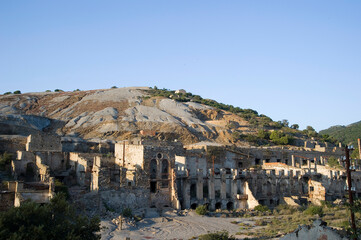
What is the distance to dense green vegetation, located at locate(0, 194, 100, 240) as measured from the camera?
1544cm

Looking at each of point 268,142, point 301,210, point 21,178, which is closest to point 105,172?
point 21,178

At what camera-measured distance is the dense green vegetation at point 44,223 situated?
50.6ft

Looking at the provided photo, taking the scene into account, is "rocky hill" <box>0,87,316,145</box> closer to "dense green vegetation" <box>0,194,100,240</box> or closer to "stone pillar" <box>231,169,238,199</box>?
"stone pillar" <box>231,169,238,199</box>

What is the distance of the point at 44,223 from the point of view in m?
16.7

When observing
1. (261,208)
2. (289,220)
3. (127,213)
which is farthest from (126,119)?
(289,220)

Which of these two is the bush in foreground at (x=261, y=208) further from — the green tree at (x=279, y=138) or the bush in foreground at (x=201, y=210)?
the green tree at (x=279, y=138)

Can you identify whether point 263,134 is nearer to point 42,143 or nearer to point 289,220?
point 289,220

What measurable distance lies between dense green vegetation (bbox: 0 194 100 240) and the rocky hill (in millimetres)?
33326

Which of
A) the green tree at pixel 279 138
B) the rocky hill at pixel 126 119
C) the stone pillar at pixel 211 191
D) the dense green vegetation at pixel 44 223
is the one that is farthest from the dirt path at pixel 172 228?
the green tree at pixel 279 138

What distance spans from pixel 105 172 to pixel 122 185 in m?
1.85

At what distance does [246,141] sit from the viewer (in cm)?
6347

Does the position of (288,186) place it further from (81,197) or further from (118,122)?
(118,122)

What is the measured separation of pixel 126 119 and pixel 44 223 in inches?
1824

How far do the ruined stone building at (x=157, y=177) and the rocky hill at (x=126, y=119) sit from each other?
1198 cm
